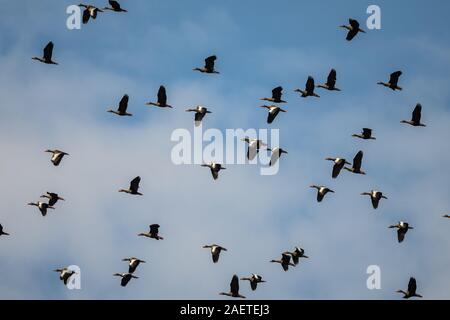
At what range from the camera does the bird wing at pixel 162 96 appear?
342ft

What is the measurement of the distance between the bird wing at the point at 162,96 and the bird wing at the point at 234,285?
14109 mm

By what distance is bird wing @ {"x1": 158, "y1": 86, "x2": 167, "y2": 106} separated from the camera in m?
104

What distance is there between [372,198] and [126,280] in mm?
17554

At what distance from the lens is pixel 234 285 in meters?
98.8

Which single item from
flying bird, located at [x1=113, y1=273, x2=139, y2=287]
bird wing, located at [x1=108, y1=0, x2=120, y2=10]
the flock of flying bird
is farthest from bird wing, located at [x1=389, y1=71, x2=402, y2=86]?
flying bird, located at [x1=113, y1=273, x2=139, y2=287]

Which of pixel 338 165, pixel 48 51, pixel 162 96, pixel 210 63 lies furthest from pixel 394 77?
pixel 48 51

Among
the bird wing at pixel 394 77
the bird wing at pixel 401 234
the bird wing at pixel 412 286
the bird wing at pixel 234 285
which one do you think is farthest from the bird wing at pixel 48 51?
the bird wing at pixel 412 286

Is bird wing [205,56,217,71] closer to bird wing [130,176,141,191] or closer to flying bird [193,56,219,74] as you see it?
flying bird [193,56,219,74]

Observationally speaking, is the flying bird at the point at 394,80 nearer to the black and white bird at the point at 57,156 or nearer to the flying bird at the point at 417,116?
the flying bird at the point at 417,116

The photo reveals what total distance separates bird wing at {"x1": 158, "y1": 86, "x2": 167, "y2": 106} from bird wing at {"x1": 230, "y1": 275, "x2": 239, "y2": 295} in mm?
14109

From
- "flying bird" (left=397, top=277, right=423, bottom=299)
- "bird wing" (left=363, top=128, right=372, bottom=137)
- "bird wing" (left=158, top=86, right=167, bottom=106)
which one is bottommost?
"flying bird" (left=397, top=277, right=423, bottom=299)

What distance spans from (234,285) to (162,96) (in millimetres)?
14516
